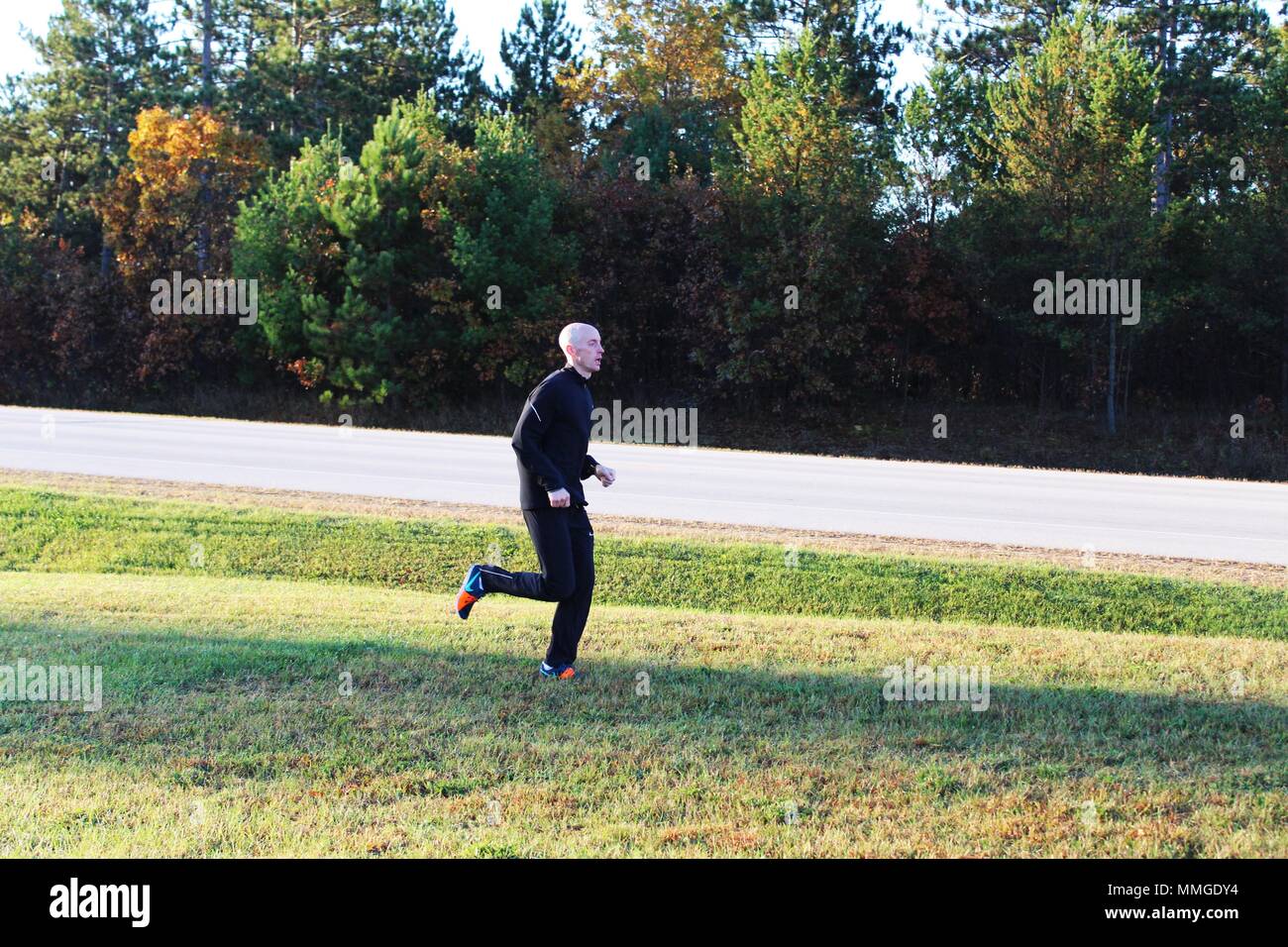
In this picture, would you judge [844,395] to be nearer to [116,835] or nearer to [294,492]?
[294,492]

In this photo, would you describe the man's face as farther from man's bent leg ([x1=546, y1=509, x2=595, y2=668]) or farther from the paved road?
the paved road

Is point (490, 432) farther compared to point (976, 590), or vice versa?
point (490, 432)

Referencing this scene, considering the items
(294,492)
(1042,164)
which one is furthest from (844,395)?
(294,492)

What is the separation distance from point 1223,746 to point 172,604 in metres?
7.71

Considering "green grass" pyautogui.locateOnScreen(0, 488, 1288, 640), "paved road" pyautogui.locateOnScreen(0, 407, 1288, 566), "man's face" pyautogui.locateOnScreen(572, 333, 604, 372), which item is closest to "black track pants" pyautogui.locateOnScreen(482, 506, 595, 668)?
"man's face" pyautogui.locateOnScreen(572, 333, 604, 372)

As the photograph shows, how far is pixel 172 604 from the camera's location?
10.1 metres

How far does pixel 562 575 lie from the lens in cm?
759

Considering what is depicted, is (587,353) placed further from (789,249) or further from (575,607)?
(789,249)

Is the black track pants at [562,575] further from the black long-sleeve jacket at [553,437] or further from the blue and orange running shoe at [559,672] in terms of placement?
the black long-sleeve jacket at [553,437]

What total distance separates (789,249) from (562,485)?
1011 inches

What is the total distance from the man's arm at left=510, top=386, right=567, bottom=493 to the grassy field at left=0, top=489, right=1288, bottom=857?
126 centimetres

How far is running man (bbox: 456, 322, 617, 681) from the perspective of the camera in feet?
24.1

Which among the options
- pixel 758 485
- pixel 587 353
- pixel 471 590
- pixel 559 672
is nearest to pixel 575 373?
pixel 587 353

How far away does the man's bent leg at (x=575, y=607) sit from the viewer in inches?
305
